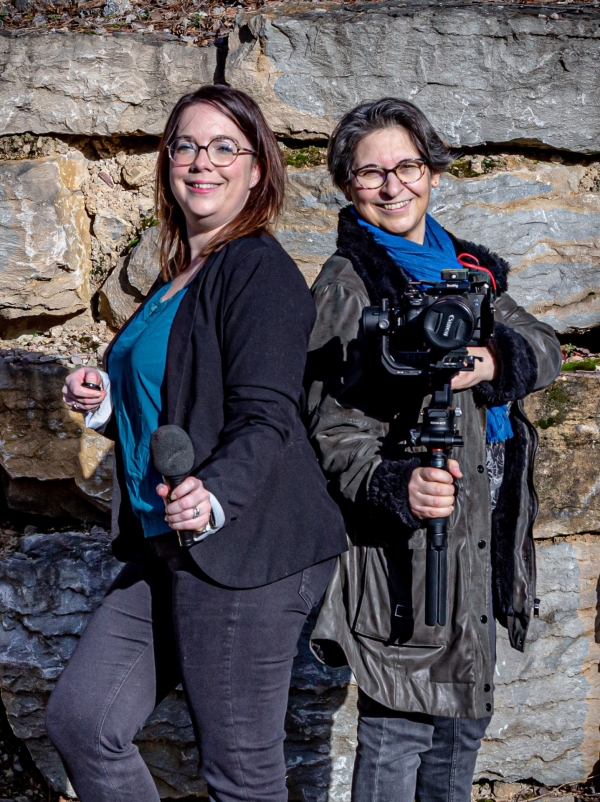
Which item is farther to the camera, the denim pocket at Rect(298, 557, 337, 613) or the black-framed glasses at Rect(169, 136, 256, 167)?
the black-framed glasses at Rect(169, 136, 256, 167)

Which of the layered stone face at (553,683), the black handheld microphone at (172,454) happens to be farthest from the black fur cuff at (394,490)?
the layered stone face at (553,683)

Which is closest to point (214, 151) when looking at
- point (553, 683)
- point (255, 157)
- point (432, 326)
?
point (255, 157)

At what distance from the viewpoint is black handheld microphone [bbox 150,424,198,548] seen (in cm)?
189

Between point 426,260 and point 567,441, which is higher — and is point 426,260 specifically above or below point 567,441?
above

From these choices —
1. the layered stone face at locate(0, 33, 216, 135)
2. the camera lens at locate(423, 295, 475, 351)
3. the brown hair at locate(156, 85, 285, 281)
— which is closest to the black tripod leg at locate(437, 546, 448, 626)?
the camera lens at locate(423, 295, 475, 351)

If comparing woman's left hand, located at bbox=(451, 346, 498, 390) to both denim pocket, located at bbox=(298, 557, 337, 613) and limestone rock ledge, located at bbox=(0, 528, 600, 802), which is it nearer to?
denim pocket, located at bbox=(298, 557, 337, 613)

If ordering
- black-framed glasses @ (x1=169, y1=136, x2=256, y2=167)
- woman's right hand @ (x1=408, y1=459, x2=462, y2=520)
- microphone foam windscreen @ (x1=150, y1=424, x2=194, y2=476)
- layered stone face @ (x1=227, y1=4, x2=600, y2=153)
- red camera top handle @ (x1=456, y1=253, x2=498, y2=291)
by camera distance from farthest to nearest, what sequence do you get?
layered stone face @ (x1=227, y1=4, x2=600, y2=153)
red camera top handle @ (x1=456, y1=253, x2=498, y2=291)
black-framed glasses @ (x1=169, y1=136, x2=256, y2=167)
woman's right hand @ (x1=408, y1=459, x2=462, y2=520)
microphone foam windscreen @ (x1=150, y1=424, x2=194, y2=476)

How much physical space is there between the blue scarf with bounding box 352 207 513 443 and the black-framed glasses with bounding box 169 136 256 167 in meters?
0.40

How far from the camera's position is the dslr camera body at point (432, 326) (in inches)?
82.4

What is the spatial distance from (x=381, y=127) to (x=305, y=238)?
4.40 feet

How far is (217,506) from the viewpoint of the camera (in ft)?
6.39

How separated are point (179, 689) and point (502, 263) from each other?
2.04 meters

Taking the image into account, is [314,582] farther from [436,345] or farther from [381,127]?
[381,127]

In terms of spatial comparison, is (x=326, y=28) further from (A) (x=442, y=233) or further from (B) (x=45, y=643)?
(B) (x=45, y=643)
